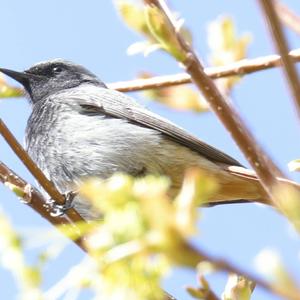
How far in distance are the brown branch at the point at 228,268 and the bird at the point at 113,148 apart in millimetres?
3661

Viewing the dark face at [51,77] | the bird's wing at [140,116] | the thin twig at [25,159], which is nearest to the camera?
the thin twig at [25,159]

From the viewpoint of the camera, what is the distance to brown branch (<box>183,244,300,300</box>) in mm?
653

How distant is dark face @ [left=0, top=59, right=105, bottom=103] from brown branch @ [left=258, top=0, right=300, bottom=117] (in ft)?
17.1

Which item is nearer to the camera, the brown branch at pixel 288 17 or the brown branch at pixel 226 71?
the brown branch at pixel 288 17

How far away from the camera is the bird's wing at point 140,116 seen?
194 inches

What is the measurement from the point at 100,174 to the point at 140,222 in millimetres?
4037

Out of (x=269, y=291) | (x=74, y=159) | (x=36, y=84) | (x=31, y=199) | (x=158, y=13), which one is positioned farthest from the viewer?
(x=36, y=84)

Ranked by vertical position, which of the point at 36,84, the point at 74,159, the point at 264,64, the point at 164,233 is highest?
the point at 36,84

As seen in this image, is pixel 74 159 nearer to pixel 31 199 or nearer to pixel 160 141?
pixel 160 141

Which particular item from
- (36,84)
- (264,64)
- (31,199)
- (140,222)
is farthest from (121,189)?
(36,84)

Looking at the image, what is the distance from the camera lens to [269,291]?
676 mm

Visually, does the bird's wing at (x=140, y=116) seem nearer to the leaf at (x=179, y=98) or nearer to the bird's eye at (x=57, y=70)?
the bird's eye at (x=57, y=70)

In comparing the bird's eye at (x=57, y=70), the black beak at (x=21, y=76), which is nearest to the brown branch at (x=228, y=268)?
the black beak at (x=21, y=76)

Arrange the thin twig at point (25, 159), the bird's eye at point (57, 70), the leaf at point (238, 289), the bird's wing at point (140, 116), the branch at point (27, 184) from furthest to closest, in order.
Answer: the bird's eye at point (57, 70), the bird's wing at point (140, 116), the branch at point (27, 184), the thin twig at point (25, 159), the leaf at point (238, 289)
